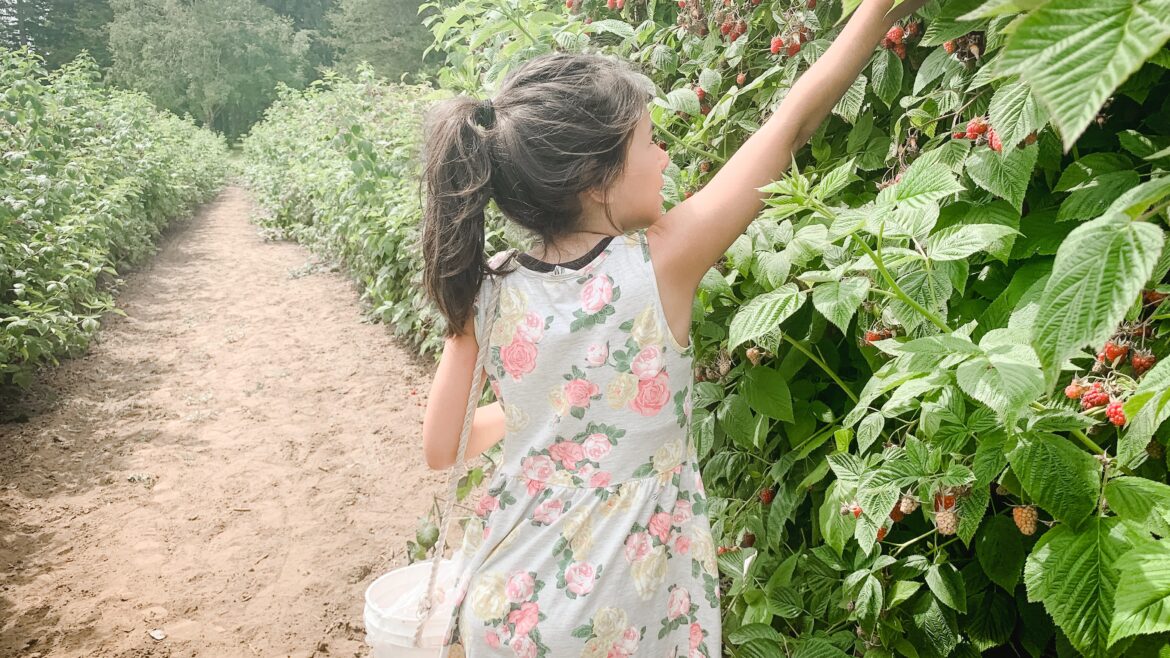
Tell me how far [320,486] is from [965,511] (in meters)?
3.39

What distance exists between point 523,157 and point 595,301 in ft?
0.82

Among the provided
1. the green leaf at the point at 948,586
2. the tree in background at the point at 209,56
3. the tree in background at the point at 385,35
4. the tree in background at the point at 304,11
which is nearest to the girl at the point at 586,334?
the green leaf at the point at 948,586

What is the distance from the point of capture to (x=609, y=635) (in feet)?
4.28

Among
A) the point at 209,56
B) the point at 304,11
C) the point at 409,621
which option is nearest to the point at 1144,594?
the point at 409,621

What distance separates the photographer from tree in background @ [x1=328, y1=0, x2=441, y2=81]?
34.9 m

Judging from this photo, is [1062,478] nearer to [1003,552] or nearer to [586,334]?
[1003,552]

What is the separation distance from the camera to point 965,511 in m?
1.04

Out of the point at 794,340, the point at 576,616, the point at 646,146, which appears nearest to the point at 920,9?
the point at 646,146

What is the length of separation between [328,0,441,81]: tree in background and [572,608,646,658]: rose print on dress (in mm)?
35051

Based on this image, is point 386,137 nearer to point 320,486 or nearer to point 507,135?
point 320,486

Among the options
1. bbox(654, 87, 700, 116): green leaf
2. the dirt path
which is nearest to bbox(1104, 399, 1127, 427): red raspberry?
bbox(654, 87, 700, 116): green leaf

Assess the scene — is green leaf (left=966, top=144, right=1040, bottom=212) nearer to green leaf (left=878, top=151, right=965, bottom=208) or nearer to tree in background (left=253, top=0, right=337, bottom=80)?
green leaf (left=878, top=151, right=965, bottom=208)

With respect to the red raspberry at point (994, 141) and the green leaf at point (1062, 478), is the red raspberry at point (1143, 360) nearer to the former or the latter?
the green leaf at point (1062, 478)

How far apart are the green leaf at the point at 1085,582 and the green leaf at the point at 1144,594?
0.08m
